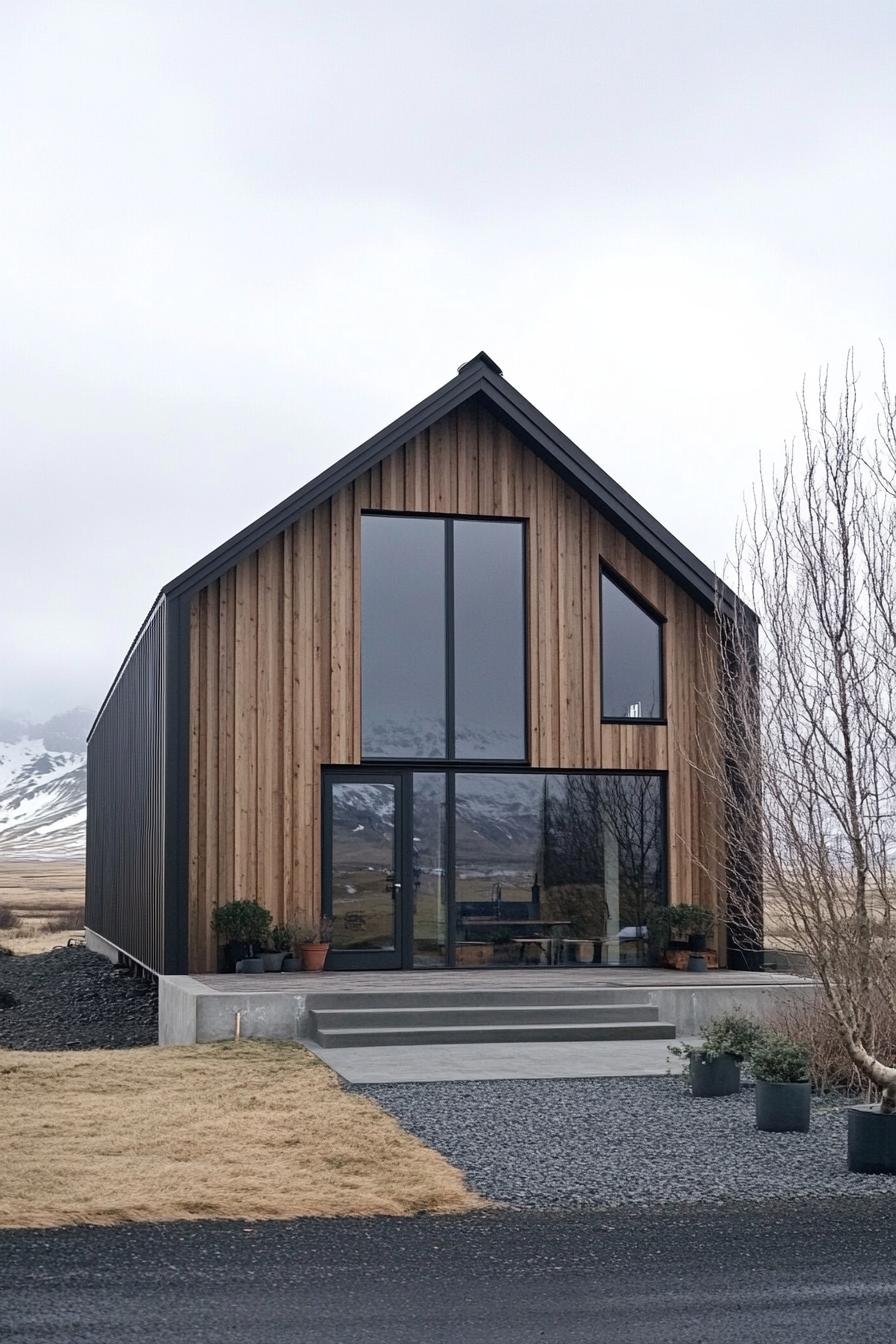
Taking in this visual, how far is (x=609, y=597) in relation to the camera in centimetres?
1560

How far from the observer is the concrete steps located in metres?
11.4

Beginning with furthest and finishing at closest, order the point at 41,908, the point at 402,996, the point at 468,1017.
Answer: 1. the point at 41,908
2. the point at 402,996
3. the point at 468,1017

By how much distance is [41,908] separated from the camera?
55.3 m

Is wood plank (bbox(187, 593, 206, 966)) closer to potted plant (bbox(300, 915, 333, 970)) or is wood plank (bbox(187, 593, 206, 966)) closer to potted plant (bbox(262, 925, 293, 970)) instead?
potted plant (bbox(262, 925, 293, 970))

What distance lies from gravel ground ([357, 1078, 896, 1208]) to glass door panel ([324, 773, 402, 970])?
4850 millimetres

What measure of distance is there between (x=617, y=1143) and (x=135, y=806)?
1087cm

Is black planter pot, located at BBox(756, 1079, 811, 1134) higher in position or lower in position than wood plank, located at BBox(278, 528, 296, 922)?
lower

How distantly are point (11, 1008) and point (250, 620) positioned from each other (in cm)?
708

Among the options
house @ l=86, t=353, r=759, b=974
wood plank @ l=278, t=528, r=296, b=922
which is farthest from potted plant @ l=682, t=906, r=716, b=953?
wood plank @ l=278, t=528, r=296, b=922

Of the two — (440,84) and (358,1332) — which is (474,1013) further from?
(440,84)

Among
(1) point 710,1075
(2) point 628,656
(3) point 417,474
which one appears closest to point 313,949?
(2) point 628,656

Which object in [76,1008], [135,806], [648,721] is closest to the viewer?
[648,721]

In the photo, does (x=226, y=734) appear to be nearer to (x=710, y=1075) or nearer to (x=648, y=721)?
(x=648, y=721)

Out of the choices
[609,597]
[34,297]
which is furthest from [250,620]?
[34,297]
